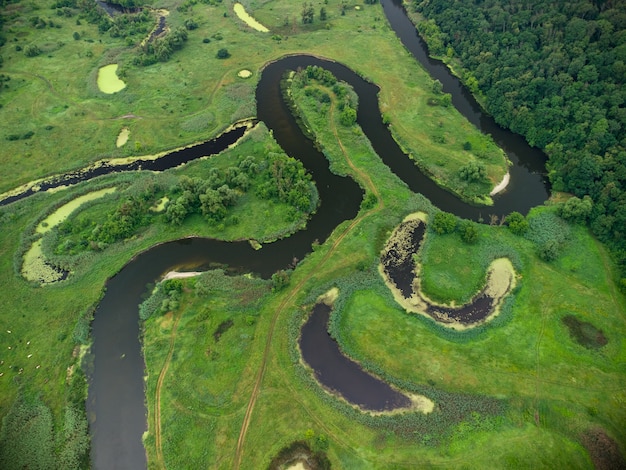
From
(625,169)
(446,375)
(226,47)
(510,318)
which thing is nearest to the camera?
(446,375)

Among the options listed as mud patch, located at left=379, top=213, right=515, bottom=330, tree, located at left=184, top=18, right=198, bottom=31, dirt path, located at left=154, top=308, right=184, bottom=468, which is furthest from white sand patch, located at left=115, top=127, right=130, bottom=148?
mud patch, located at left=379, top=213, right=515, bottom=330

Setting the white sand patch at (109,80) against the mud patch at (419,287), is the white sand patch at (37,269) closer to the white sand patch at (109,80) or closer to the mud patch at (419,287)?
the white sand patch at (109,80)

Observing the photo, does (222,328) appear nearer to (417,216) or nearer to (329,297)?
(329,297)

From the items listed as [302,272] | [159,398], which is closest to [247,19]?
[302,272]

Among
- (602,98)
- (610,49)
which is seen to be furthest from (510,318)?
(610,49)

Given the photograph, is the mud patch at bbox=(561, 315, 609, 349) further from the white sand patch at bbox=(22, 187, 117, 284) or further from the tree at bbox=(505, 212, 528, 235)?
the white sand patch at bbox=(22, 187, 117, 284)

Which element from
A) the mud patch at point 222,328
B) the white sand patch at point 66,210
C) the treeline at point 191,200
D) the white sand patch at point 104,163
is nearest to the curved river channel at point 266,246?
the treeline at point 191,200

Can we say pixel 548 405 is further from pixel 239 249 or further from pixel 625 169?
pixel 239 249
